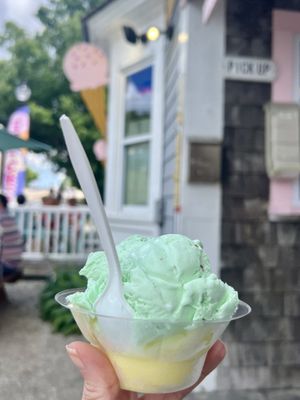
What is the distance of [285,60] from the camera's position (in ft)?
9.31

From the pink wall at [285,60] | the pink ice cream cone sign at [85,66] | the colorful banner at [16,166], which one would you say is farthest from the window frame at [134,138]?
the colorful banner at [16,166]

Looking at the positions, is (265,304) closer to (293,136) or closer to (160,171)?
(293,136)

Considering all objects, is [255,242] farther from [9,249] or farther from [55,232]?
[55,232]

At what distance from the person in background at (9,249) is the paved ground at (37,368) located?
0.46 meters

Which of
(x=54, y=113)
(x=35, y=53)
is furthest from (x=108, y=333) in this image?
(x=35, y=53)

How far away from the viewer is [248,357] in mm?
2775

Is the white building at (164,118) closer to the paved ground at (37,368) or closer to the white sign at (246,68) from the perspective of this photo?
the white sign at (246,68)

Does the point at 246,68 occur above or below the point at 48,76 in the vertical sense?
below

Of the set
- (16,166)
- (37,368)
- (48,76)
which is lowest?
(37,368)

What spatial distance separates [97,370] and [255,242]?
83.7 inches

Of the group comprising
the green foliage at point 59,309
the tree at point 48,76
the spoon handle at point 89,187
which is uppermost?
the tree at point 48,76

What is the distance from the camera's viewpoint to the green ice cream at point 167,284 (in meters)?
0.76

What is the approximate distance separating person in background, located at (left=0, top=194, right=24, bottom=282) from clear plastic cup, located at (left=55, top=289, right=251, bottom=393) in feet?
12.5

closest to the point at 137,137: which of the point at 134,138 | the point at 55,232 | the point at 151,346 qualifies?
the point at 134,138
